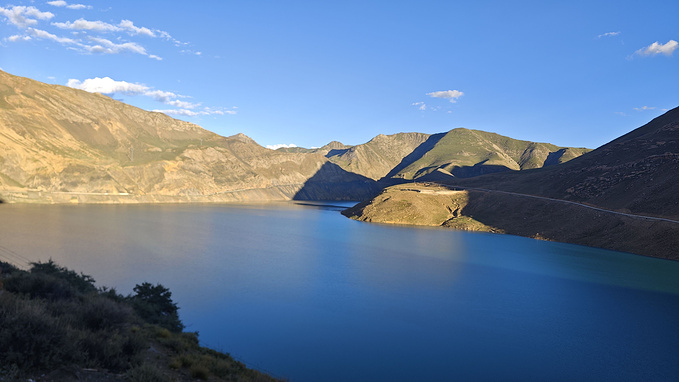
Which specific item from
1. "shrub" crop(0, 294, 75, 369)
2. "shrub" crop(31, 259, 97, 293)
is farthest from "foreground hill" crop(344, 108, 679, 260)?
"shrub" crop(0, 294, 75, 369)

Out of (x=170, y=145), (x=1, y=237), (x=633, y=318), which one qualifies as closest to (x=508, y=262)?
(x=633, y=318)

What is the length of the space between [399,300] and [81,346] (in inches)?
922

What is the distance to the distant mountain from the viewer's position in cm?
6378

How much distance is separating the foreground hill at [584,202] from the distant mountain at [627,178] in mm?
135

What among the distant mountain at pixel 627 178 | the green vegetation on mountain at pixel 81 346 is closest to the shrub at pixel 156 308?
the green vegetation on mountain at pixel 81 346

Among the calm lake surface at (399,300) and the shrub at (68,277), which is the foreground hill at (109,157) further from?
the shrub at (68,277)

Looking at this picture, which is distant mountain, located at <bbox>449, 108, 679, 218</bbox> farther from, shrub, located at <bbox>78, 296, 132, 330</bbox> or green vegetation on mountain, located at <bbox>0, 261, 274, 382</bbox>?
shrub, located at <bbox>78, 296, 132, 330</bbox>

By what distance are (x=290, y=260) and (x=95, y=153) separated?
11920 centimetres

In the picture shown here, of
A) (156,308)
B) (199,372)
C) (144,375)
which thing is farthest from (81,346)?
(156,308)

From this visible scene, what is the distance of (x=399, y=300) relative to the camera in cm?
2983

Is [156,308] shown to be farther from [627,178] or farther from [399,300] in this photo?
[627,178]

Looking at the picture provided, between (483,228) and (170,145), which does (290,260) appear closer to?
(483,228)

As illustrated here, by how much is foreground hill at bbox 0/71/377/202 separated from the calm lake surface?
5882 centimetres

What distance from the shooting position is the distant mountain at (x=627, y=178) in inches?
2511
